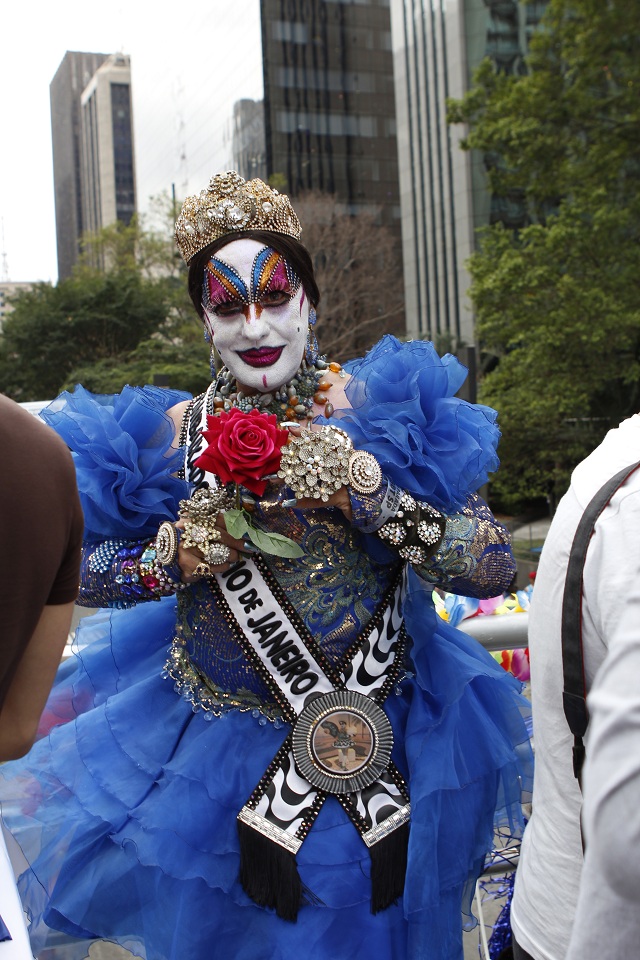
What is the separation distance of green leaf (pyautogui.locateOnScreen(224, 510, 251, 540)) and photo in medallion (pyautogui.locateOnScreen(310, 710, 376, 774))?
1.50 ft

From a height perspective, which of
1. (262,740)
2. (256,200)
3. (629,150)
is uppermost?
(629,150)

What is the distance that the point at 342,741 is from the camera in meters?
2.08

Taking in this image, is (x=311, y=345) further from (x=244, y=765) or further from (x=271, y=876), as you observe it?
(x=271, y=876)

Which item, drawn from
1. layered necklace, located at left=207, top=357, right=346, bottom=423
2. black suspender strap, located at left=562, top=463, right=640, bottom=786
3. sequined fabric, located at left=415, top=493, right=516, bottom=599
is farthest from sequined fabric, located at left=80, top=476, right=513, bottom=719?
black suspender strap, located at left=562, top=463, right=640, bottom=786

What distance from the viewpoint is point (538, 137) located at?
44.0 feet

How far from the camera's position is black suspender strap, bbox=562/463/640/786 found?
47.1 inches

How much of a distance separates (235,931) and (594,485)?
1331 millimetres

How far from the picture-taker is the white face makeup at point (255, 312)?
7.31 feet

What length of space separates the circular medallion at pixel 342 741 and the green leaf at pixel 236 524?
0.43m

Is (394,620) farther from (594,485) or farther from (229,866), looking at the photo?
(594,485)

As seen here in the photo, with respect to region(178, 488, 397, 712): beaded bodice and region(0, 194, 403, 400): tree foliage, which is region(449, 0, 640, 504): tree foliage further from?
region(178, 488, 397, 712): beaded bodice

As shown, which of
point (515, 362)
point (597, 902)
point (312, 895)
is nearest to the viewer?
point (597, 902)

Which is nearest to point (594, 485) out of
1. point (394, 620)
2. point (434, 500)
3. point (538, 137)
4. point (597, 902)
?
point (597, 902)

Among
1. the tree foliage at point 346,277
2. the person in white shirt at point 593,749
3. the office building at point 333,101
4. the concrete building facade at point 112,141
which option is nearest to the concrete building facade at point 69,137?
the concrete building facade at point 112,141
